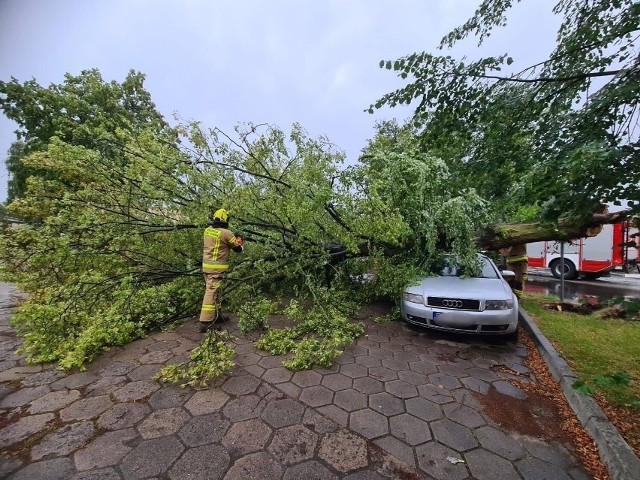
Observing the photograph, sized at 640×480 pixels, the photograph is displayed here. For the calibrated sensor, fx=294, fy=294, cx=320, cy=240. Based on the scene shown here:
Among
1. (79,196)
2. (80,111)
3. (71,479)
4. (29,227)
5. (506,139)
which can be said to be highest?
(80,111)

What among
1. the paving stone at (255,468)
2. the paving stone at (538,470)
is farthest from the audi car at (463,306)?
the paving stone at (255,468)

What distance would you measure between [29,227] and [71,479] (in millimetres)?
3854

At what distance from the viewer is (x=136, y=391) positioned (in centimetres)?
282

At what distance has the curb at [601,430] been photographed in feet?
6.24

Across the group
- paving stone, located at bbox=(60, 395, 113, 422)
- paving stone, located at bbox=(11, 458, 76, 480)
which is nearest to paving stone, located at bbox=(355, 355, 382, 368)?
paving stone, located at bbox=(60, 395, 113, 422)

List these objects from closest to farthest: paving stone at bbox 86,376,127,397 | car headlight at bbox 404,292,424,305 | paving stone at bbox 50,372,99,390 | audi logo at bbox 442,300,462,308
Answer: paving stone at bbox 86,376,127,397 < paving stone at bbox 50,372,99,390 < audi logo at bbox 442,300,462,308 < car headlight at bbox 404,292,424,305

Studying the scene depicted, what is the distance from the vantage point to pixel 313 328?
4.22m

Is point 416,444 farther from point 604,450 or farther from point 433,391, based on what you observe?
point 604,450

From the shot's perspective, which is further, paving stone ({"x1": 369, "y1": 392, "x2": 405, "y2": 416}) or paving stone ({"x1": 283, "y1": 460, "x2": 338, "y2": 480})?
paving stone ({"x1": 369, "y1": 392, "x2": 405, "y2": 416})

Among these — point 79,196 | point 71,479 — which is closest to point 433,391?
point 71,479

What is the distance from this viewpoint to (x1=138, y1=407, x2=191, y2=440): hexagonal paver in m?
2.27

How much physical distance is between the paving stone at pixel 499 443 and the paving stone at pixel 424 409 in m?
0.33

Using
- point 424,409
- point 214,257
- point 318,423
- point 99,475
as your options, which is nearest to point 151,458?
point 99,475

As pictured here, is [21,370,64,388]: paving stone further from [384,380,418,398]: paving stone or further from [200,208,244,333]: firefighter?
[384,380,418,398]: paving stone
